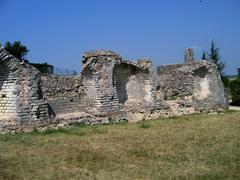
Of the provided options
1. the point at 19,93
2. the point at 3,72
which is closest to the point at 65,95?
the point at 19,93

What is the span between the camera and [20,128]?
1255 cm

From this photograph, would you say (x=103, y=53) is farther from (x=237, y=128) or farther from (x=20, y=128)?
(x=237, y=128)

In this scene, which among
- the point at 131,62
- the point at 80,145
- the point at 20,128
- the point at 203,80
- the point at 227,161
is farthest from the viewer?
the point at 203,80

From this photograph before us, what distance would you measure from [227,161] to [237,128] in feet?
16.9

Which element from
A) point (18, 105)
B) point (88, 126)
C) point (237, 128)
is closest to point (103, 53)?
point (88, 126)

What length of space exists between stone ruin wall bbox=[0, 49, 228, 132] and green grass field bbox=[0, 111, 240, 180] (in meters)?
1.15

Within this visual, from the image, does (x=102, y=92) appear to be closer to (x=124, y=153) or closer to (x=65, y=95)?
(x=65, y=95)

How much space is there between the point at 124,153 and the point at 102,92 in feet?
21.1

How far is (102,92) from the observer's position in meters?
15.4

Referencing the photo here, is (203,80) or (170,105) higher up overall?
(203,80)

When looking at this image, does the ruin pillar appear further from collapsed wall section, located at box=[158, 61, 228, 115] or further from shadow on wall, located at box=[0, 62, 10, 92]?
shadow on wall, located at box=[0, 62, 10, 92]

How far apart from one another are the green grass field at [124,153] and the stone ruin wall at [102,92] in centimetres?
115

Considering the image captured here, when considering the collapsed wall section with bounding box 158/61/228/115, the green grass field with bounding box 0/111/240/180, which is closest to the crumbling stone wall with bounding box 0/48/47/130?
the green grass field with bounding box 0/111/240/180

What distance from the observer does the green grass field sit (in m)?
7.46
